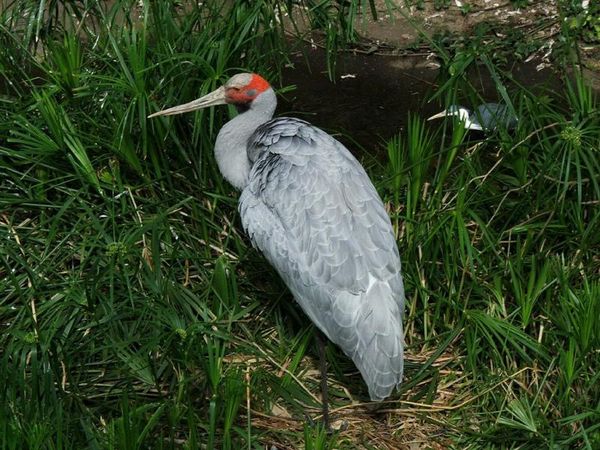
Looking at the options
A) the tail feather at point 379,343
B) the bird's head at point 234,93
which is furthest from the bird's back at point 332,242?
the bird's head at point 234,93

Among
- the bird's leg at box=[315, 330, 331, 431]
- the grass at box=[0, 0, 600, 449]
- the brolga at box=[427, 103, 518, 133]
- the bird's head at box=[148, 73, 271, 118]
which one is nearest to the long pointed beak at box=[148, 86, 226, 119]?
the bird's head at box=[148, 73, 271, 118]

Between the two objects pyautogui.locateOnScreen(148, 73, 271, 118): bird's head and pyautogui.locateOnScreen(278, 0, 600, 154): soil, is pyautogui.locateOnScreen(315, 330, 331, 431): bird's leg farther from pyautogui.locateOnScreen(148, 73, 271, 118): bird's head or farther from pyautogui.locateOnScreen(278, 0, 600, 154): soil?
pyautogui.locateOnScreen(278, 0, 600, 154): soil

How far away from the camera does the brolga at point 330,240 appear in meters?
4.34

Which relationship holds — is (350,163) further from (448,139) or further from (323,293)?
(448,139)

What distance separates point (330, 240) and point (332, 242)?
1 cm

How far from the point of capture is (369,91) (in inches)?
291

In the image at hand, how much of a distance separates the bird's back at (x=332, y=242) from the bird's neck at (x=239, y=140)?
18 centimetres

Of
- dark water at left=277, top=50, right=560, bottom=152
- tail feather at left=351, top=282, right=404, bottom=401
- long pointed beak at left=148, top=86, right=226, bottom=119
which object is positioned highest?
long pointed beak at left=148, top=86, right=226, bottom=119

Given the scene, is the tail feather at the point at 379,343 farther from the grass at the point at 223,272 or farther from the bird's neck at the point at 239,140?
the bird's neck at the point at 239,140

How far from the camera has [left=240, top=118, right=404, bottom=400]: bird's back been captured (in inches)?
171

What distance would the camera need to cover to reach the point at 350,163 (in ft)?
15.6

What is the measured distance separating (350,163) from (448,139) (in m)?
1.45

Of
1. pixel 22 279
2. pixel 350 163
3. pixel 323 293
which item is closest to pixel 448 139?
pixel 350 163

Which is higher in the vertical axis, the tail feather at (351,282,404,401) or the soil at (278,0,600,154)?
the tail feather at (351,282,404,401)
